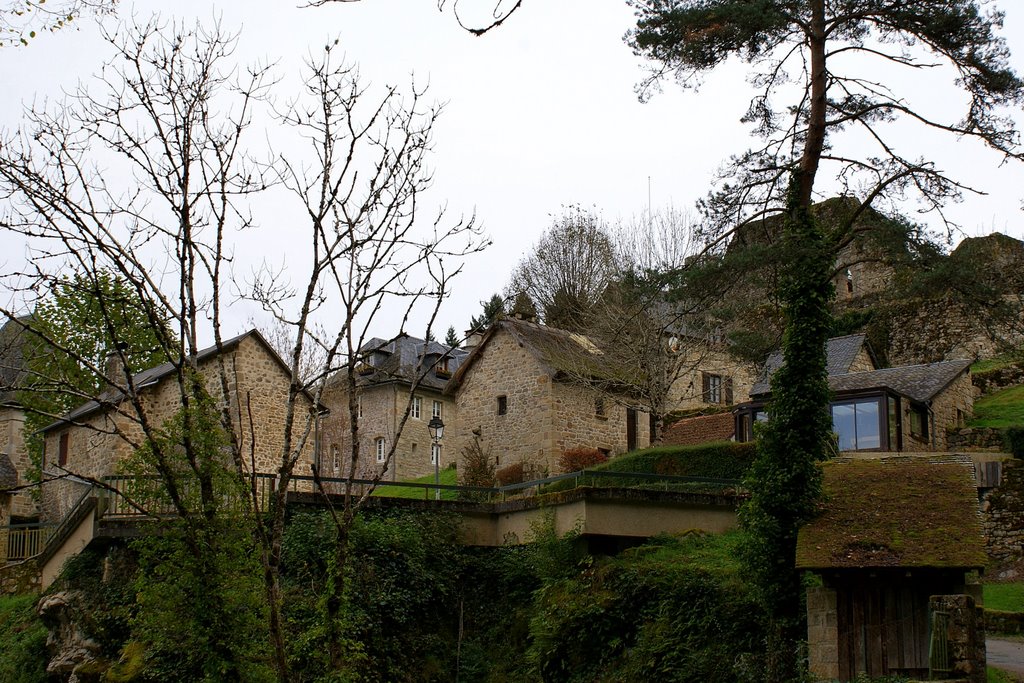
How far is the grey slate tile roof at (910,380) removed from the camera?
2692 cm

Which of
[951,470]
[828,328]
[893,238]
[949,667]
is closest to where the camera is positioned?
[949,667]

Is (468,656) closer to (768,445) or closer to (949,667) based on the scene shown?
(768,445)

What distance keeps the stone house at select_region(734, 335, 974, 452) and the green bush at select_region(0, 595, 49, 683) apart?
54.6 ft

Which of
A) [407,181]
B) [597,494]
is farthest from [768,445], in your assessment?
[407,181]

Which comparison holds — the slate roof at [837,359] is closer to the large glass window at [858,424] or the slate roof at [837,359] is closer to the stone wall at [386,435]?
the large glass window at [858,424]


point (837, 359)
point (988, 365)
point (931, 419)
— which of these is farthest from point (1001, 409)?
point (988, 365)

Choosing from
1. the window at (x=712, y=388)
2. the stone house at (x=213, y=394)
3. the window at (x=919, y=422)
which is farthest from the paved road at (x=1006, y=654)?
the window at (x=712, y=388)

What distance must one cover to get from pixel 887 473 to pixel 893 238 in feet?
13.1

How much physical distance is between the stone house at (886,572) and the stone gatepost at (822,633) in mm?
12

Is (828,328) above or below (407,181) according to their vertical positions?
below

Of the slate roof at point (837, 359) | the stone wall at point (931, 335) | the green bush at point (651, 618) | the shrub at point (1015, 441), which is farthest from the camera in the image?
the stone wall at point (931, 335)

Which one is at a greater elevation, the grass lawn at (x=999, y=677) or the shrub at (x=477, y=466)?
the shrub at (x=477, y=466)

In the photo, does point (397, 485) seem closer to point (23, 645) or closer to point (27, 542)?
point (23, 645)

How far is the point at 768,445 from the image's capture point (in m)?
14.1
